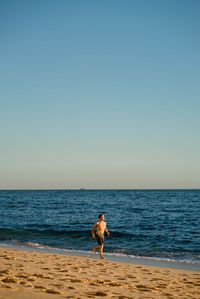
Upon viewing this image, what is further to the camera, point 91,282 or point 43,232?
point 43,232

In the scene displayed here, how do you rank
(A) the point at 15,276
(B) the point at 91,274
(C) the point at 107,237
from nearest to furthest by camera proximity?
(A) the point at 15,276, (B) the point at 91,274, (C) the point at 107,237

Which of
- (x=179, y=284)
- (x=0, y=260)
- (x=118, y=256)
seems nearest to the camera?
(x=179, y=284)

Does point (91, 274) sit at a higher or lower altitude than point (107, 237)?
higher

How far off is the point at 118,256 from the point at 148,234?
253 inches

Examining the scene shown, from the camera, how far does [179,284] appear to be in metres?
7.36

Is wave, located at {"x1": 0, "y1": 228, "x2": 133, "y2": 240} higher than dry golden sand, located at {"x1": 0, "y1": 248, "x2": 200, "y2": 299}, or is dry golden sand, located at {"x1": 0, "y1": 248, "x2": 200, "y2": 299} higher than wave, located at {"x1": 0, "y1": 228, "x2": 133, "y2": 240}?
dry golden sand, located at {"x1": 0, "y1": 248, "x2": 200, "y2": 299}

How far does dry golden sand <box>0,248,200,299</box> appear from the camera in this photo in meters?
5.67

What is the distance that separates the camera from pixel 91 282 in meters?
6.86

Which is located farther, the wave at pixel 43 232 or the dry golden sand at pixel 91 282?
the wave at pixel 43 232

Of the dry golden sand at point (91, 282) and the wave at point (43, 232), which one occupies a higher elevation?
the dry golden sand at point (91, 282)

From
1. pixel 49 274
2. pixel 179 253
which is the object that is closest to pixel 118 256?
pixel 179 253

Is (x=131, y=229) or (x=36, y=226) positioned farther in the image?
(x=36, y=226)

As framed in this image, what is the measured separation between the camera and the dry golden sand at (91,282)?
18.6ft

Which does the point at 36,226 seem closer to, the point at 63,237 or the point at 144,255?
the point at 63,237
